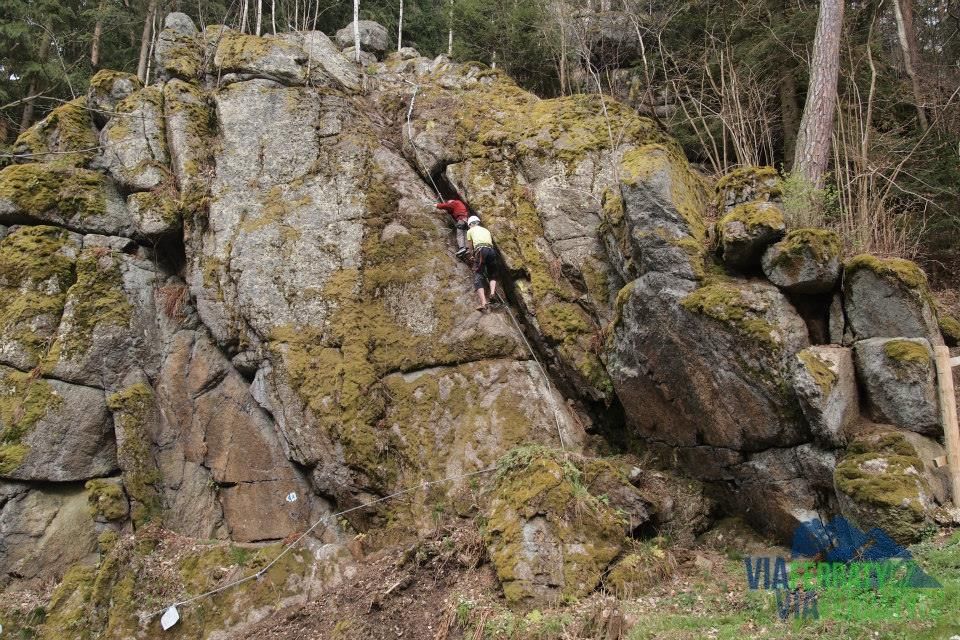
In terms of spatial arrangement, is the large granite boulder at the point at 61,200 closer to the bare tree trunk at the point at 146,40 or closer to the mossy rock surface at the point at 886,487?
the bare tree trunk at the point at 146,40

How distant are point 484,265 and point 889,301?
228 inches

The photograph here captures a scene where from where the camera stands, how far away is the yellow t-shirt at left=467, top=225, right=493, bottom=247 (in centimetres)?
969

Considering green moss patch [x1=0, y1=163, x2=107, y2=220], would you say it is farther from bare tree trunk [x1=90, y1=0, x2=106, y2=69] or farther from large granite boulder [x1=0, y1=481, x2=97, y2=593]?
bare tree trunk [x1=90, y1=0, x2=106, y2=69]

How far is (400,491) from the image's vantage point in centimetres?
848

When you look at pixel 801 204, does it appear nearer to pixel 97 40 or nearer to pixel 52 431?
pixel 52 431

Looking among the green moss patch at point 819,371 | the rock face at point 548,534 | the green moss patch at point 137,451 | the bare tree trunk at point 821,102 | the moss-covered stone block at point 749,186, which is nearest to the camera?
the rock face at point 548,534

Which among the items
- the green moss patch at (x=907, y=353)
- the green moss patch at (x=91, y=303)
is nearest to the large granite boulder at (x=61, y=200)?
the green moss patch at (x=91, y=303)

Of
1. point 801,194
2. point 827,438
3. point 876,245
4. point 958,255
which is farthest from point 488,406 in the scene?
point 958,255

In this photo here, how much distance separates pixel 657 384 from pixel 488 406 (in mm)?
2617

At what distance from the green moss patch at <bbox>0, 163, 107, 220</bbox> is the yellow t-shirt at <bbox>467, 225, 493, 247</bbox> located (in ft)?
24.5

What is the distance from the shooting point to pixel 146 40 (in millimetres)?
16969

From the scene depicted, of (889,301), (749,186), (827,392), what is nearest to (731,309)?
(827,392)

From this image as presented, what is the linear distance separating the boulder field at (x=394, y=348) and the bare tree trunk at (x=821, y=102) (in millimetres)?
1671

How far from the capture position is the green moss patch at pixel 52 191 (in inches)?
419
